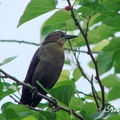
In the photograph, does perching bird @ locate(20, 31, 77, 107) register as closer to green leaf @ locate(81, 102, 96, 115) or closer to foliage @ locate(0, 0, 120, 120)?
foliage @ locate(0, 0, 120, 120)

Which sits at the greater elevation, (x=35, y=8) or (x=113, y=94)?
(x=35, y=8)

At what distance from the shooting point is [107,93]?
416 cm

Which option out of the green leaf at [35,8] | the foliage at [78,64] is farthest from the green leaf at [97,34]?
the green leaf at [35,8]

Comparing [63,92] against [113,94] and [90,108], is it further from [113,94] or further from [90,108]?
[113,94]

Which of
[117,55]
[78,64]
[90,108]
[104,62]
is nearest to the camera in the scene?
[90,108]

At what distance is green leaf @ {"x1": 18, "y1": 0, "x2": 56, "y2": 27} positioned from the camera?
322 centimetres

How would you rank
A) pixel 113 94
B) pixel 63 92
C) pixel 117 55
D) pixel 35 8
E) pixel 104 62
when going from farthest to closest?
1. pixel 104 62
2. pixel 113 94
3. pixel 117 55
4. pixel 35 8
5. pixel 63 92

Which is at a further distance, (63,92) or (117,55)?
(117,55)

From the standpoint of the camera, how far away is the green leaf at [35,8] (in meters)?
3.22

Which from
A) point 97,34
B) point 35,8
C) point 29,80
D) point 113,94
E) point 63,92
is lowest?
point 113,94

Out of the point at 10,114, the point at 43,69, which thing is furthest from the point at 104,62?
the point at 10,114

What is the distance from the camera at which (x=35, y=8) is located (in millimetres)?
3225

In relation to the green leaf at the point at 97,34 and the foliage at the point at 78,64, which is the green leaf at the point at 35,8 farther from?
the green leaf at the point at 97,34

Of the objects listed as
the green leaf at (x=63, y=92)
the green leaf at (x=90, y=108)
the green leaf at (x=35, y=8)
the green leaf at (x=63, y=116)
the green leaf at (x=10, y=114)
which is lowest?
the green leaf at (x=90, y=108)
